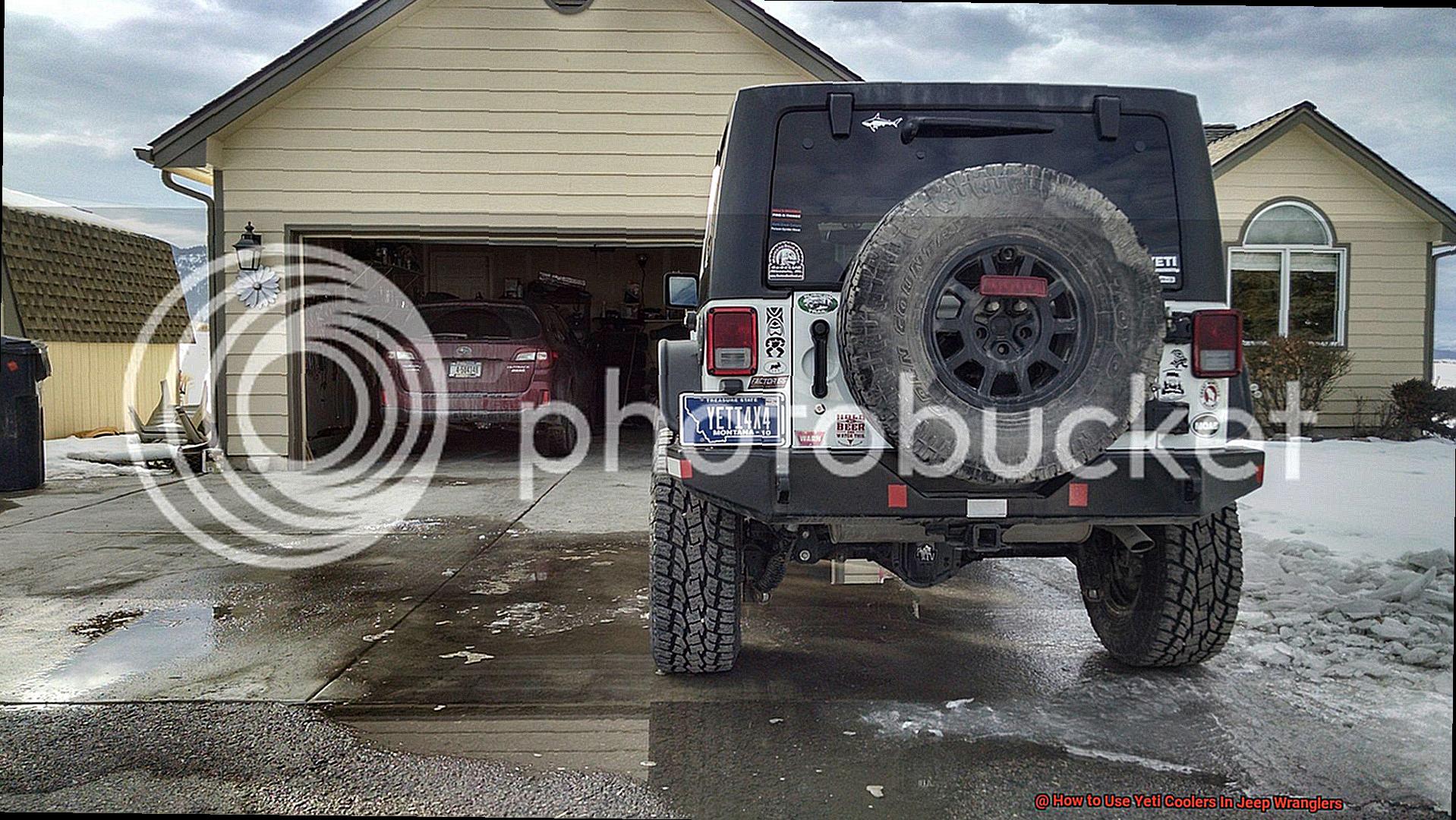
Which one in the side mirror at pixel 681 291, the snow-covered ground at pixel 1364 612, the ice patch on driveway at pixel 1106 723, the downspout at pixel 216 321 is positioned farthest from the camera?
the downspout at pixel 216 321

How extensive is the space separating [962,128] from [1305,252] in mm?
10993

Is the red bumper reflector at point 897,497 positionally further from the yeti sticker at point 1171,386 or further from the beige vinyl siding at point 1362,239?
the beige vinyl siding at point 1362,239

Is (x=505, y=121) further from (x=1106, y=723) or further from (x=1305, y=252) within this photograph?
(x=1305, y=252)

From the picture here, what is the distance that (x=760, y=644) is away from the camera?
4520mm

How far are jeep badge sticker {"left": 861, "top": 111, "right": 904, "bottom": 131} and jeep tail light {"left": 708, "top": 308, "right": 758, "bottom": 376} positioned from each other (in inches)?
30.5

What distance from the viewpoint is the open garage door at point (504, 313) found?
34.2ft

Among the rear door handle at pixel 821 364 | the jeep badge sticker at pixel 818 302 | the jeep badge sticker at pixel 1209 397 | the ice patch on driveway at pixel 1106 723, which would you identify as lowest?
the ice patch on driveway at pixel 1106 723

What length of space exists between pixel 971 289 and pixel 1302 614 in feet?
9.13

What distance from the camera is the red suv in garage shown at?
10.2m

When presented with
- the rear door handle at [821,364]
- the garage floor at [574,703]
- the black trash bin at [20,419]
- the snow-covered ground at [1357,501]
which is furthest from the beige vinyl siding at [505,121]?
the rear door handle at [821,364]

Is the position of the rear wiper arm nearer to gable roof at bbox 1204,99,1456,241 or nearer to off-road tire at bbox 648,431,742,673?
off-road tire at bbox 648,431,742,673

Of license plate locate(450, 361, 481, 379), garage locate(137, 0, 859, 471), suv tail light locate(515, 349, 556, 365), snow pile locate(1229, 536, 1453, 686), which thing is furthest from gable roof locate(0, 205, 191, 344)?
snow pile locate(1229, 536, 1453, 686)

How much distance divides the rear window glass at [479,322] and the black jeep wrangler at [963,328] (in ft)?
23.1

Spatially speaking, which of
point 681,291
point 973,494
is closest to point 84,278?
point 681,291
